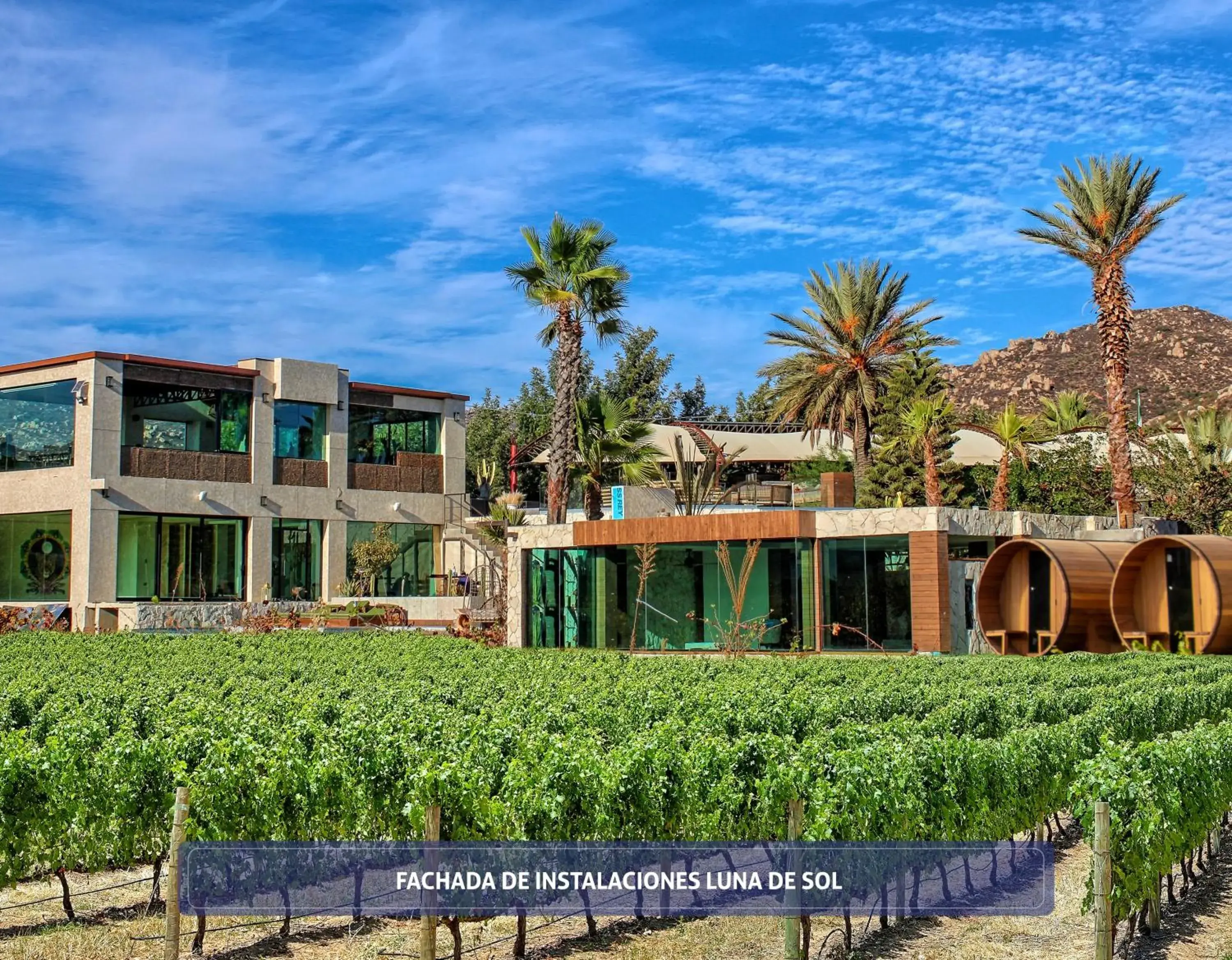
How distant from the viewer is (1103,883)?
6.95 meters

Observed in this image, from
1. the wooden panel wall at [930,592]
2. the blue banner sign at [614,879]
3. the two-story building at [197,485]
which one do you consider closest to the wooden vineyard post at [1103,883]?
the blue banner sign at [614,879]

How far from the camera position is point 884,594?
24469mm

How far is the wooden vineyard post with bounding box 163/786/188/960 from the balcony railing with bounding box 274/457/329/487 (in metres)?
30.0

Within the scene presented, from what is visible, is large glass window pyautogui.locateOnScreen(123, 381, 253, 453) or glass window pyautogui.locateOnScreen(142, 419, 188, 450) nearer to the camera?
large glass window pyautogui.locateOnScreen(123, 381, 253, 453)

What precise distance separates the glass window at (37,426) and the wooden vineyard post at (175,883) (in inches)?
1120

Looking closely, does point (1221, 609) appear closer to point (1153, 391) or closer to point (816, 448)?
point (816, 448)

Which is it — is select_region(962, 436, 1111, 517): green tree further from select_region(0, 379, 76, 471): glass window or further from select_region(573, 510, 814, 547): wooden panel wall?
select_region(0, 379, 76, 471): glass window

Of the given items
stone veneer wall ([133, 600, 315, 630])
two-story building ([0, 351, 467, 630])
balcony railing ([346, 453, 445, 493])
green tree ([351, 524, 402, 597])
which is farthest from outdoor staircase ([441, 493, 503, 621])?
stone veneer wall ([133, 600, 315, 630])

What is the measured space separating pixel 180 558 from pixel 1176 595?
987 inches

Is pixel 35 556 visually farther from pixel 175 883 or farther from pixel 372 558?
pixel 175 883

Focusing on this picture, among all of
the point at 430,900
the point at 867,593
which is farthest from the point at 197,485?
the point at 430,900

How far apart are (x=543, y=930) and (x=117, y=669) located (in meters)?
9.55

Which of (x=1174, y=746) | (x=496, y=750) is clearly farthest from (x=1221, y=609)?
(x=496, y=750)

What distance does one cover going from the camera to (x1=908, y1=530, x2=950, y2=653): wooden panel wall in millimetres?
23609
